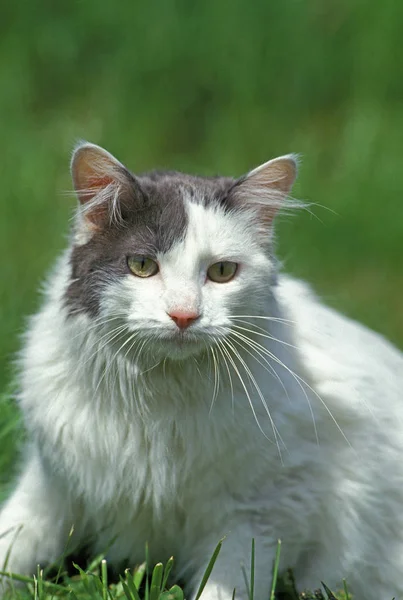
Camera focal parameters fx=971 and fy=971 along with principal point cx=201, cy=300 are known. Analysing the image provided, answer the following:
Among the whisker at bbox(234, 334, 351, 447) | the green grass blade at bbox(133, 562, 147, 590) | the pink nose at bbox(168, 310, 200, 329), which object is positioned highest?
the pink nose at bbox(168, 310, 200, 329)

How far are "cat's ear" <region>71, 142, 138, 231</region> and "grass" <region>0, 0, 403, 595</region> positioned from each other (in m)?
2.82

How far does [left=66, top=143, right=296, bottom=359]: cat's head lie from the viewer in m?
2.08

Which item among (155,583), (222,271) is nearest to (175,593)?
(155,583)

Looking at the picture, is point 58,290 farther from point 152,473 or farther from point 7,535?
point 7,535

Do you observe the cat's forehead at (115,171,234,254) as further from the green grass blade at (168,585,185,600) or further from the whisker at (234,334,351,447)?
the green grass blade at (168,585,185,600)

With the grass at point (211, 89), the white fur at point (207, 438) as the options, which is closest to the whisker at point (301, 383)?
the white fur at point (207, 438)

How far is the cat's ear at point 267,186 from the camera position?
89.7 inches

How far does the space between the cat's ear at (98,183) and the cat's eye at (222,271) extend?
0.25m

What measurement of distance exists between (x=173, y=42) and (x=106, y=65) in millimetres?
411

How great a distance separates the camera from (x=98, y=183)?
7.29ft

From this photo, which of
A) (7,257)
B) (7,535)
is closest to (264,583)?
(7,535)

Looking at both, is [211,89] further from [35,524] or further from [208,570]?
[208,570]

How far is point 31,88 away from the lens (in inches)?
223

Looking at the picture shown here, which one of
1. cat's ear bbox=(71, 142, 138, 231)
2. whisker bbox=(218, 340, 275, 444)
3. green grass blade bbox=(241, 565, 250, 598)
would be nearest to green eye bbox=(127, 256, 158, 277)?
cat's ear bbox=(71, 142, 138, 231)
